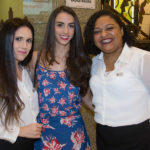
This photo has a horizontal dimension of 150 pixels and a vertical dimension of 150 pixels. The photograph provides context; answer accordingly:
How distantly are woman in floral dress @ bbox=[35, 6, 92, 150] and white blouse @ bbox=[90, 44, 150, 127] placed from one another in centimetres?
36

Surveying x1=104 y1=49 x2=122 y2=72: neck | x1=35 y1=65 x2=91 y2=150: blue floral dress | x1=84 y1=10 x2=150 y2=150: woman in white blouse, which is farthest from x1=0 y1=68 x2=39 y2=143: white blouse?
x1=104 y1=49 x2=122 y2=72: neck

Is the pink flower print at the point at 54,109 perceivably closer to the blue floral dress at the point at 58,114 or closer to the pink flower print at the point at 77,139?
the blue floral dress at the point at 58,114

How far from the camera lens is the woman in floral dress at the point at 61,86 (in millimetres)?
1894

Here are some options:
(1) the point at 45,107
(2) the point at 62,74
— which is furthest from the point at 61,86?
(1) the point at 45,107

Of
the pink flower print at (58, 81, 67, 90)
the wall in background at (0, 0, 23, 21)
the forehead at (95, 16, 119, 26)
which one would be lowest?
the pink flower print at (58, 81, 67, 90)

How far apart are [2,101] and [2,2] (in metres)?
3.03

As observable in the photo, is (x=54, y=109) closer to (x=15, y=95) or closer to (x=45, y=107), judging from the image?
(x=45, y=107)

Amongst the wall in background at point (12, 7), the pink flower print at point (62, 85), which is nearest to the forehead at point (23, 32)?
the pink flower print at point (62, 85)

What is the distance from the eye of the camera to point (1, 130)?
4.91 ft

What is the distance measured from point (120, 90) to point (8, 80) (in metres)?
0.85

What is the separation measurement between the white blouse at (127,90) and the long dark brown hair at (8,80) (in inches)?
26.7

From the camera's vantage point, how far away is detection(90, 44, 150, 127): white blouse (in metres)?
1.57

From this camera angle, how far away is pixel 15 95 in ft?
5.14

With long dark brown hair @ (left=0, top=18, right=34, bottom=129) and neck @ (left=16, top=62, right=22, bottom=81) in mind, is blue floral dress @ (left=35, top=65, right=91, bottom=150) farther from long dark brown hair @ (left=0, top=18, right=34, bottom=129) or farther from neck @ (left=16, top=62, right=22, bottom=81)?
long dark brown hair @ (left=0, top=18, right=34, bottom=129)
